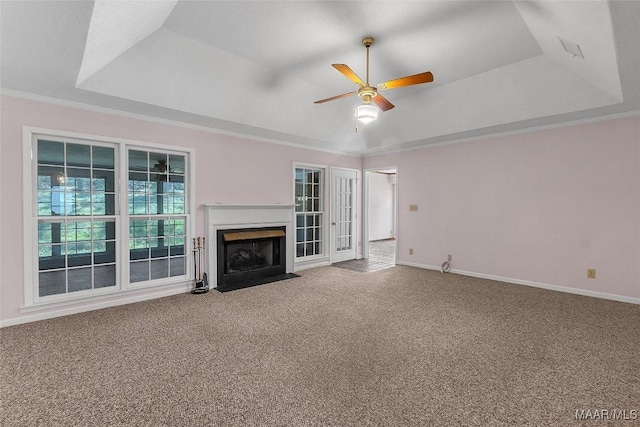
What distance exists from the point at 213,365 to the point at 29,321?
260cm

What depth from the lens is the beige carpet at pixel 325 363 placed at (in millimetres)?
1943

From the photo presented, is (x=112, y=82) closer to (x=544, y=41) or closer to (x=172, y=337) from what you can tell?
(x=172, y=337)

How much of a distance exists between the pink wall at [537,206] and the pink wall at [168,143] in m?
2.31

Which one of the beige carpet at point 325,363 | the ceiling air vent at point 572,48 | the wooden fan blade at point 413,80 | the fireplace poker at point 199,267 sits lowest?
the beige carpet at point 325,363

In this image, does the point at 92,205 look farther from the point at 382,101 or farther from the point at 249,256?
the point at 382,101

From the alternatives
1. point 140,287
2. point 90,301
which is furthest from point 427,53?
point 90,301

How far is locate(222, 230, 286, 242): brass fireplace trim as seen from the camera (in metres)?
4.98

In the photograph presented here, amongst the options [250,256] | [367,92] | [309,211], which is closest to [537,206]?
[367,92]

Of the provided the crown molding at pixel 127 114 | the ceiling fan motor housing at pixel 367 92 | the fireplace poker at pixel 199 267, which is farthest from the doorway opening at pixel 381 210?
the ceiling fan motor housing at pixel 367 92

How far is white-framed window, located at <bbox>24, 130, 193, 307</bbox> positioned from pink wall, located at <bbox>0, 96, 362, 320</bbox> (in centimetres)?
10

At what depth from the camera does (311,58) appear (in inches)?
152

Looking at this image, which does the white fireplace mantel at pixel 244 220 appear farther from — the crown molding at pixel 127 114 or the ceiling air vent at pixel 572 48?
the ceiling air vent at pixel 572 48

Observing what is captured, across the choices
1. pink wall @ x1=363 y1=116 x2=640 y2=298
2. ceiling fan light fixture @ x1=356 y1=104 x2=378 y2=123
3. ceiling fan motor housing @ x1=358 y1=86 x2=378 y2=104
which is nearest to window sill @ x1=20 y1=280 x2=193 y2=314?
ceiling fan light fixture @ x1=356 y1=104 x2=378 y2=123

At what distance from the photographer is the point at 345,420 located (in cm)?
186
